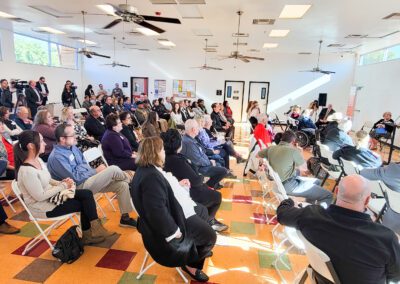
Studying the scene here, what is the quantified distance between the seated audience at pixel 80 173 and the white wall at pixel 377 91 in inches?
358

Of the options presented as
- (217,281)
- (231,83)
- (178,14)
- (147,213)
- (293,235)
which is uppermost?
(178,14)

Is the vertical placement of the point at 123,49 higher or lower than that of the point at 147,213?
higher

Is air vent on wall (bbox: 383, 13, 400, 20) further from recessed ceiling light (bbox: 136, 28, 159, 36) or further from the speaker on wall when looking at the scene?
the speaker on wall

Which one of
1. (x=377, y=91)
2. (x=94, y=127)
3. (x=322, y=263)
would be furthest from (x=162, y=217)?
(x=377, y=91)

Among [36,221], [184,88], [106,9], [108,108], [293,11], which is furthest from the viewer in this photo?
[184,88]

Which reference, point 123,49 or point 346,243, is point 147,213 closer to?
point 346,243

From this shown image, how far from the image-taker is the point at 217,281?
229 cm

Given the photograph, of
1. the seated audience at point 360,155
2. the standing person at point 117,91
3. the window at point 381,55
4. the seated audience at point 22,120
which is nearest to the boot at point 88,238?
the seated audience at point 22,120

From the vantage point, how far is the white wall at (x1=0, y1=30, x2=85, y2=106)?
977 cm

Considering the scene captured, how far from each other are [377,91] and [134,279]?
1112 cm

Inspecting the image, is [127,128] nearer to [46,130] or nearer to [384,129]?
[46,130]

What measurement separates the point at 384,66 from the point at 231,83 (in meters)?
6.72

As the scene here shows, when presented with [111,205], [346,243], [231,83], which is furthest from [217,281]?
[231,83]

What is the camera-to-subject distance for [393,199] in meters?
2.25
